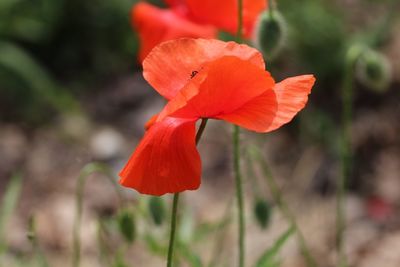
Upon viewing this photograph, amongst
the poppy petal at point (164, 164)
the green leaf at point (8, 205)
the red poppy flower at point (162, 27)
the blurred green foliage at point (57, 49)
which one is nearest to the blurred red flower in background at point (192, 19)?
the red poppy flower at point (162, 27)

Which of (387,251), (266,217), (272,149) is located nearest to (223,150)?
(272,149)

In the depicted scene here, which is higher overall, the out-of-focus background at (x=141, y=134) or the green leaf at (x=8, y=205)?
the green leaf at (x=8, y=205)

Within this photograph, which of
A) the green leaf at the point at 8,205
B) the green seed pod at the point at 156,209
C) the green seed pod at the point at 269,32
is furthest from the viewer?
the green leaf at the point at 8,205

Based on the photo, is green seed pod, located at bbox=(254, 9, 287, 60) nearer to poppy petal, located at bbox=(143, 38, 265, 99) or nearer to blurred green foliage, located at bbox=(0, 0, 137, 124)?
poppy petal, located at bbox=(143, 38, 265, 99)

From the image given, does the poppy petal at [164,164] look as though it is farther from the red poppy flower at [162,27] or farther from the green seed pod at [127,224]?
the red poppy flower at [162,27]

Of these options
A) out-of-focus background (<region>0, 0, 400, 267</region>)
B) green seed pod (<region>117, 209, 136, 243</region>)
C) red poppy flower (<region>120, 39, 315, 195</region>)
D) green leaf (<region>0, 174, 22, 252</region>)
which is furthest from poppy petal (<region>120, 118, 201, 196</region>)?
out-of-focus background (<region>0, 0, 400, 267</region>)

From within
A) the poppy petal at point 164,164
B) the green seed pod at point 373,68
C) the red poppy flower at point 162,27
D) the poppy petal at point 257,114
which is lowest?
the green seed pod at point 373,68
